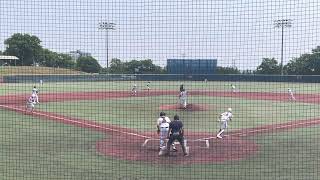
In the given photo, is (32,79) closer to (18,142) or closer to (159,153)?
(18,142)

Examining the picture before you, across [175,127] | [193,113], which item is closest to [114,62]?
[193,113]

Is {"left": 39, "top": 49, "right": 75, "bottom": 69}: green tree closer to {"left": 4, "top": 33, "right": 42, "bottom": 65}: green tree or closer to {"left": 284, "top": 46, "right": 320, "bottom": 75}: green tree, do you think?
{"left": 4, "top": 33, "right": 42, "bottom": 65}: green tree

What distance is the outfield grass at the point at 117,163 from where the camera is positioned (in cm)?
973

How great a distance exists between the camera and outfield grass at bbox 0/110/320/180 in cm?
973

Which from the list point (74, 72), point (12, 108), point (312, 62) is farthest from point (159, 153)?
point (74, 72)

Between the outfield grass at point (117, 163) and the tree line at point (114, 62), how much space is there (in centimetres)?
313

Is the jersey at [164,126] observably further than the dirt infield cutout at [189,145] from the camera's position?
Yes

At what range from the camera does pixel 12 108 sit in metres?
22.4

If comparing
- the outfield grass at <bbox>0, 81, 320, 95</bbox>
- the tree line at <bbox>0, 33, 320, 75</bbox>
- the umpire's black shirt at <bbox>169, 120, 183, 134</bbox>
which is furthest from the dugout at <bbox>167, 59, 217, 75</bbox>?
the outfield grass at <bbox>0, 81, 320, 95</bbox>

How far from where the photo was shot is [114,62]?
61.0ft

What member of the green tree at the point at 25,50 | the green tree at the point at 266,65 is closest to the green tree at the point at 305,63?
the green tree at the point at 266,65

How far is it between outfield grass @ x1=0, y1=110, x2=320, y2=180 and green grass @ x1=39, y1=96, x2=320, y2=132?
349cm

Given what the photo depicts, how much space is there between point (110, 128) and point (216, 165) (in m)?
6.52

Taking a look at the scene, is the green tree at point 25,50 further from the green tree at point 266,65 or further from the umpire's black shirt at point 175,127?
the umpire's black shirt at point 175,127
